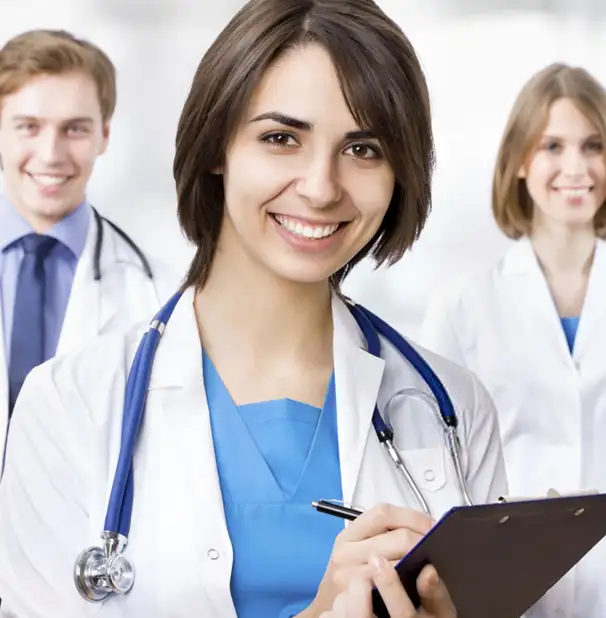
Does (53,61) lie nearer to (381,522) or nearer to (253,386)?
(253,386)

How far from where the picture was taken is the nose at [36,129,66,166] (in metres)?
1.55

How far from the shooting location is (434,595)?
3.28 feet

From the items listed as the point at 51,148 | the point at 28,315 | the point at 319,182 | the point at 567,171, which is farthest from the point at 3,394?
the point at 567,171

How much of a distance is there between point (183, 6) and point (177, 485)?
32.2 inches

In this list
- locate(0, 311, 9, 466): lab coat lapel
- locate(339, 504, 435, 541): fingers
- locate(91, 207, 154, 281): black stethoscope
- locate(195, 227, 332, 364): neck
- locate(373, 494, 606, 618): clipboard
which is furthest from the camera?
locate(91, 207, 154, 281): black stethoscope

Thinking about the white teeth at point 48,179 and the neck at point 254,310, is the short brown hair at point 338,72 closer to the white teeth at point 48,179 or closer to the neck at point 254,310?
the neck at point 254,310

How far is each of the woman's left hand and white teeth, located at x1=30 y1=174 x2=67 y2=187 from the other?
2.68 feet

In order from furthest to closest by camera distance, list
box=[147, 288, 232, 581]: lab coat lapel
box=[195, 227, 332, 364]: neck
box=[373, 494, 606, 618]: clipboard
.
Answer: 1. box=[195, 227, 332, 364]: neck
2. box=[147, 288, 232, 581]: lab coat lapel
3. box=[373, 494, 606, 618]: clipboard

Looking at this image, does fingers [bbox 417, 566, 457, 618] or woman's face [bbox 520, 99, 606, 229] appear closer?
fingers [bbox 417, 566, 457, 618]

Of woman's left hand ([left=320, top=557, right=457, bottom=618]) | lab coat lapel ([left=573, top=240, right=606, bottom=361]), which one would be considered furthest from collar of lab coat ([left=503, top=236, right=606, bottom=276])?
woman's left hand ([left=320, top=557, right=457, bottom=618])

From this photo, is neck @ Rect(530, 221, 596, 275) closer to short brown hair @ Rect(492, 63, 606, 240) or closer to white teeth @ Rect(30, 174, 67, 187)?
short brown hair @ Rect(492, 63, 606, 240)

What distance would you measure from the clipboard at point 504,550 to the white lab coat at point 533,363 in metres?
0.53

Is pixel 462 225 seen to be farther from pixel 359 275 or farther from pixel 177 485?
pixel 177 485

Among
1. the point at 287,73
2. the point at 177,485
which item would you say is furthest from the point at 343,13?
the point at 177,485
